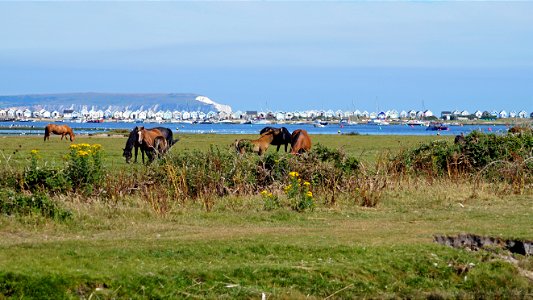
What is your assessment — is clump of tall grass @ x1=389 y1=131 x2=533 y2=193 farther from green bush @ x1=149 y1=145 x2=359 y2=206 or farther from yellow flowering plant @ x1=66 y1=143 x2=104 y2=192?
yellow flowering plant @ x1=66 y1=143 x2=104 y2=192

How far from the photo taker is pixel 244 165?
67.4ft

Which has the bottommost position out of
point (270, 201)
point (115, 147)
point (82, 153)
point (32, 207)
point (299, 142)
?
point (270, 201)

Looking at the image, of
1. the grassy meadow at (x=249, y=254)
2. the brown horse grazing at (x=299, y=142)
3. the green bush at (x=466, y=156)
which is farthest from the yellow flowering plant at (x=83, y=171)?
the brown horse grazing at (x=299, y=142)

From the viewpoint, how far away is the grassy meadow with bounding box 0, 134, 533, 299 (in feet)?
38.0

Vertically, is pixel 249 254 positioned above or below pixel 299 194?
below

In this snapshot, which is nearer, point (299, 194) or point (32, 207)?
point (32, 207)

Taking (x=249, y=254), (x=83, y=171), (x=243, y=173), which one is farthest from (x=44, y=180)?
(x=249, y=254)

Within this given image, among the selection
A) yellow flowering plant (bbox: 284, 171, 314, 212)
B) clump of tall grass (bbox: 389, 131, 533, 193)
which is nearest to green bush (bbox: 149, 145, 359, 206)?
yellow flowering plant (bbox: 284, 171, 314, 212)

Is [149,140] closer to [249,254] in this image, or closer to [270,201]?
[270,201]

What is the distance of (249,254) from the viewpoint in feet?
43.1

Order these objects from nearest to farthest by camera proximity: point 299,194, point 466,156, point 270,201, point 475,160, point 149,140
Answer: point 270,201
point 299,194
point 466,156
point 475,160
point 149,140

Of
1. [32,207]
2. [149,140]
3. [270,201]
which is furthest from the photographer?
[149,140]

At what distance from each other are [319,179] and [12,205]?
294 inches

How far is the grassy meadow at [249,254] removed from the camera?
1157 cm
